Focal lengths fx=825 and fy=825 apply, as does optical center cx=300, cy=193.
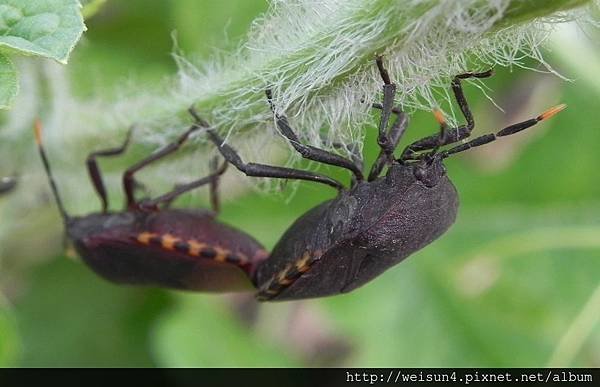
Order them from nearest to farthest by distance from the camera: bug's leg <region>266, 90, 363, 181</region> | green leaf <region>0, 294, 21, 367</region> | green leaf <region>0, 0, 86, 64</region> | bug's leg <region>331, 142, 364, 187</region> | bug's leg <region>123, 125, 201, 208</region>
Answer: green leaf <region>0, 0, 86, 64</region>, bug's leg <region>266, 90, 363, 181</region>, bug's leg <region>331, 142, 364, 187</region>, bug's leg <region>123, 125, 201, 208</region>, green leaf <region>0, 294, 21, 367</region>

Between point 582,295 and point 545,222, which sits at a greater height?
point 545,222

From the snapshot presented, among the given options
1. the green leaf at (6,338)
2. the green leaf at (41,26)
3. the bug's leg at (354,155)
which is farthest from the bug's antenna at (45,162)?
the bug's leg at (354,155)

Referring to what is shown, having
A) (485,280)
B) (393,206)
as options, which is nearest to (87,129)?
(393,206)

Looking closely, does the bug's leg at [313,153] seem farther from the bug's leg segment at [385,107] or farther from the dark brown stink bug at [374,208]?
the bug's leg segment at [385,107]

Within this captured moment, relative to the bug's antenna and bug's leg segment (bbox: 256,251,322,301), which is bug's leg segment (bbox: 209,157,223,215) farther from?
the bug's antenna

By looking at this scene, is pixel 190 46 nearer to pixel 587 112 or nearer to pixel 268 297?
pixel 268 297

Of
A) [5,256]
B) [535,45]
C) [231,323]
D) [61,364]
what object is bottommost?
[61,364]

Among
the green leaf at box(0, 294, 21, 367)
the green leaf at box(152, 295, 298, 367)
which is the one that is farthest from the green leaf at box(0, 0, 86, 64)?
the green leaf at box(152, 295, 298, 367)

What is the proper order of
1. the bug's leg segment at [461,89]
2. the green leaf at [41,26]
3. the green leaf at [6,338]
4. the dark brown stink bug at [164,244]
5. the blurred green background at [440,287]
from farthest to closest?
the blurred green background at [440,287] < the green leaf at [6,338] < the dark brown stink bug at [164,244] < the bug's leg segment at [461,89] < the green leaf at [41,26]
